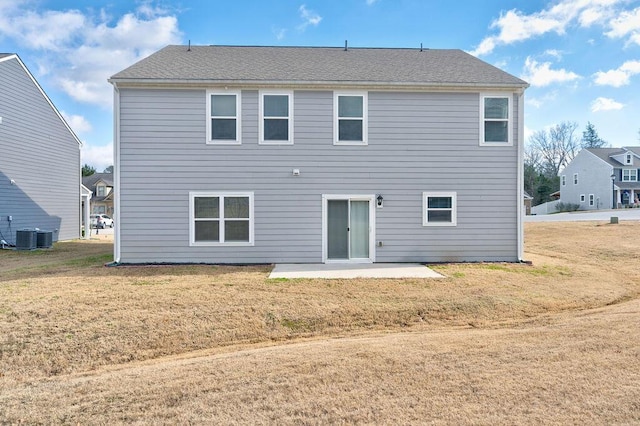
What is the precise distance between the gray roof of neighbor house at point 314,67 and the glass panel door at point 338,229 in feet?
11.7

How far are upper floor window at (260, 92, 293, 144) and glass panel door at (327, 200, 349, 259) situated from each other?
7.70 feet

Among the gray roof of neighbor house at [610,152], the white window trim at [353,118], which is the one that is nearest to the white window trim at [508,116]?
the white window trim at [353,118]

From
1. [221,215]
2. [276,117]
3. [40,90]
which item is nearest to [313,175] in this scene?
Result: [276,117]

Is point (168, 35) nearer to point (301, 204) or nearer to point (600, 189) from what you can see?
point (301, 204)

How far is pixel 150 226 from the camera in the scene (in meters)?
10.2

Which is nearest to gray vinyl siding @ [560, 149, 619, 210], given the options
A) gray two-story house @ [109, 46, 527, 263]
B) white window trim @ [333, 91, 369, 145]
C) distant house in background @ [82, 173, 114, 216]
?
gray two-story house @ [109, 46, 527, 263]

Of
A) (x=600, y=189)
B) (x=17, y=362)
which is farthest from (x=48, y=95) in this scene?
(x=600, y=189)

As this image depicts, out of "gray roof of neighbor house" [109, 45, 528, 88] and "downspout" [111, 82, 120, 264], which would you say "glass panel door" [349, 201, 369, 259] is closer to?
"gray roof of neighbor house" [109, 45, 528, 88]

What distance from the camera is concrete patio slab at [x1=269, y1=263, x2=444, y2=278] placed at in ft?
28.4

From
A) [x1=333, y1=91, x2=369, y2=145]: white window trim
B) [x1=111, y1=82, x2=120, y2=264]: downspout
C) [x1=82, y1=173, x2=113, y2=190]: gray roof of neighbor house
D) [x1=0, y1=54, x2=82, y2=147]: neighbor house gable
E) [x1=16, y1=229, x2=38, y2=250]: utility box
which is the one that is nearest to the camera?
[x1=111, y1=82, x2=120, y2=264]: downspout

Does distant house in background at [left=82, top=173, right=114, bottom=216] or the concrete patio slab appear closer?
the concrete patio slab

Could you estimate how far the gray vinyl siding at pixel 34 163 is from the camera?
48.7 feet

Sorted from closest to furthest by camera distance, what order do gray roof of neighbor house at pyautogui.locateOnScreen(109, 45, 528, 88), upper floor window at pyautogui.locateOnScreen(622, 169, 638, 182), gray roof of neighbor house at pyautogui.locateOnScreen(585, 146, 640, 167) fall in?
1. gray roof of neighbor house at pyautogui.locateOnScreen(109, 45, 528, 88)
2. upper floor window at pyautogui.locateOnScreen(622, 169, 638, 182)
3. gray roof of neighbor house at pyautogui.locateOnScreen(585, 146, 640, 167)

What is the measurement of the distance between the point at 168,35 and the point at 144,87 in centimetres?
568
